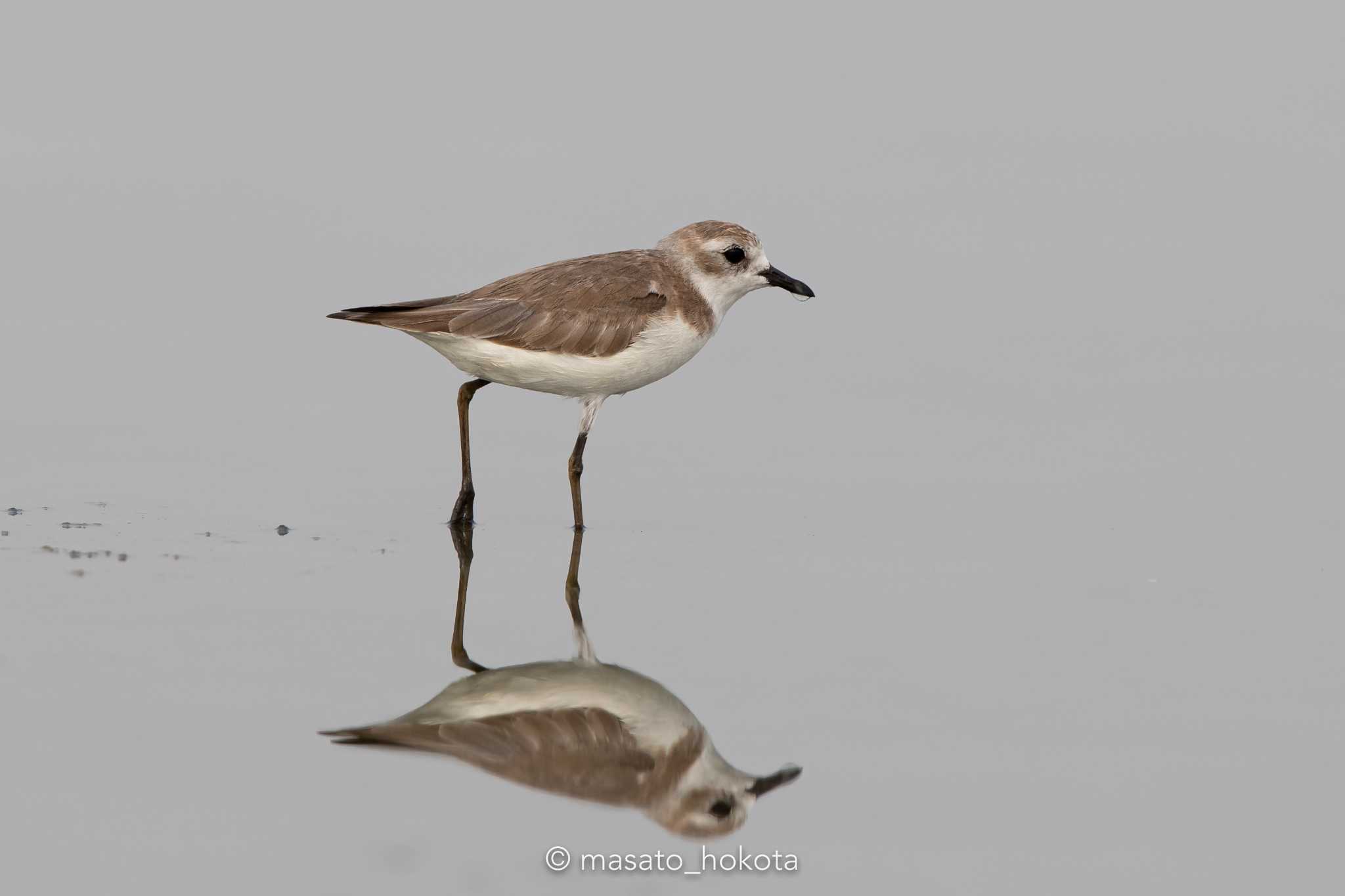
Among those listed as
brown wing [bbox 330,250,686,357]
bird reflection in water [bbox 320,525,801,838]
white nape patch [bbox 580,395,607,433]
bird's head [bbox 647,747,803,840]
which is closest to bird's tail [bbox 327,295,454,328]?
brown wing [bbox 330,250,686,357]

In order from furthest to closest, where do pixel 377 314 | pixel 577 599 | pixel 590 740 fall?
pixel 377 314
pixel 577 599
pixel 590 740

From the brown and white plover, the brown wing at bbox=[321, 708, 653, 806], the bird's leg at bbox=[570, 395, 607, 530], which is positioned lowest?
the brown wing at bbox=[321, 708, 653, 806]

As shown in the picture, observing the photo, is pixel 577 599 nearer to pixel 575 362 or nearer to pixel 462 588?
pixel 462 588

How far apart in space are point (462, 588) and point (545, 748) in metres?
2.72

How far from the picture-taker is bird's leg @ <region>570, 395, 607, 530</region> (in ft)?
41.1

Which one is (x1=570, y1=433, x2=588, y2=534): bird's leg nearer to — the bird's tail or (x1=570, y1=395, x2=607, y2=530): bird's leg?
(x1=570, y1=395, x2=607, y2=530): bird's leg

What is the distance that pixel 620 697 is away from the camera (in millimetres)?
8922

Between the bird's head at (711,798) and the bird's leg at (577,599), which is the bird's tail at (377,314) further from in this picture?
the bird's head at (711,798)

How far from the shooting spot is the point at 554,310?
12.4 m

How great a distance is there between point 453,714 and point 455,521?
4003 mm

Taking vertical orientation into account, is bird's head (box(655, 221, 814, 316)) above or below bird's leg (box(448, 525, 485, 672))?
above

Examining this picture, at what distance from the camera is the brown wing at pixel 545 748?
8.03 meters

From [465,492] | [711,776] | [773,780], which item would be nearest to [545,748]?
[711,776]

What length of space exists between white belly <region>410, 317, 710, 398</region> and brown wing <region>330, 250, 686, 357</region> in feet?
0.21
